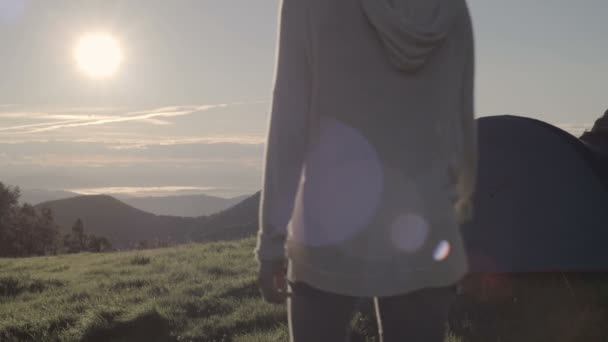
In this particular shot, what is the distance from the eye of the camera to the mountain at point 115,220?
107 m

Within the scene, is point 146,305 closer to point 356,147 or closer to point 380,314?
point 380,314

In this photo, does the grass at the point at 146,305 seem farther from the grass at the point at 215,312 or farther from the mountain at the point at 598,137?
the mountain at the point at 598,137

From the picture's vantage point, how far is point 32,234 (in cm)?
4984

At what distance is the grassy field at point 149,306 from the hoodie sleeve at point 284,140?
4.28 metres

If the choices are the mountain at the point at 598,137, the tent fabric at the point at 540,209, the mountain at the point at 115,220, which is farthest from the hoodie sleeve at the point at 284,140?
the mountain at the point at 115,220

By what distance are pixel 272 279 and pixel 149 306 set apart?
565 centimetres

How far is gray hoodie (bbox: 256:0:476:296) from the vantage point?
1854 millimetres

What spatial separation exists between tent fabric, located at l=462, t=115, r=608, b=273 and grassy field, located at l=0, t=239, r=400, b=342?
7.79ft

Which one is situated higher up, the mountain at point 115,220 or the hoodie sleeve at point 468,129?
the hoodie sleeve at point 468,129

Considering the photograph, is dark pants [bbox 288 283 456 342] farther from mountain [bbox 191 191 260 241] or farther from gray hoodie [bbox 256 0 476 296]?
mountain [bbox 191 191 260 241]

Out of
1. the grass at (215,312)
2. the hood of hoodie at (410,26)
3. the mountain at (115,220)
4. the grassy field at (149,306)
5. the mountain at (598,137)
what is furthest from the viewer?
the mountain at (115,220)

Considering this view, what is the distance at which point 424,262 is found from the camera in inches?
76.2

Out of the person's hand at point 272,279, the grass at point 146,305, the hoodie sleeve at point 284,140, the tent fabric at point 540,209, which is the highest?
the hoodie sleeve at point 284,140

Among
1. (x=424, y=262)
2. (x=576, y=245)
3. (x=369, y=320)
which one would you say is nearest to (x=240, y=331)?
(x=369, y=320)
